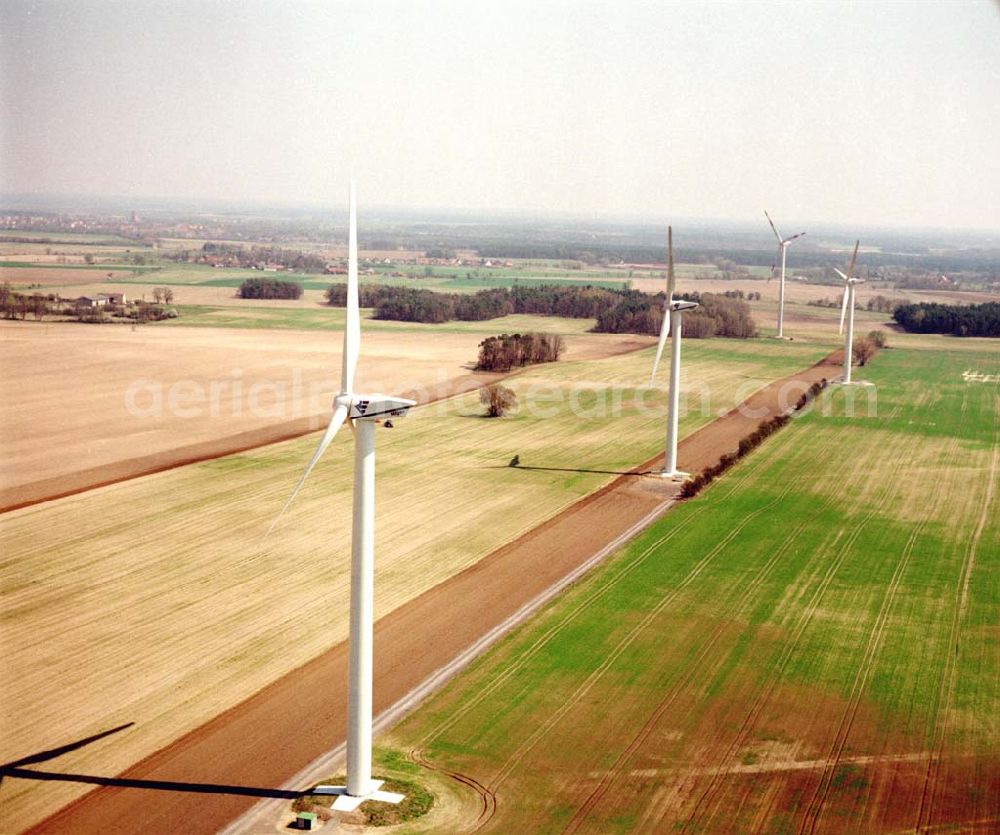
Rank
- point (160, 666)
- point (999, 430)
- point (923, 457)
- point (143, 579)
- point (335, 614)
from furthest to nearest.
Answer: point (999, 430), point (923, 457), point (143, 579), point (335, 614), point (160, 666)

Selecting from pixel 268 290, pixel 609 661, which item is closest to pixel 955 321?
pixel 268 290

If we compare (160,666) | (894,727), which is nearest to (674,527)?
(894,727)

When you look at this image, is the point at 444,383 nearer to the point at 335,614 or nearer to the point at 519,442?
the point at 519,442

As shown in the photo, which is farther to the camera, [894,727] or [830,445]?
[830,445]

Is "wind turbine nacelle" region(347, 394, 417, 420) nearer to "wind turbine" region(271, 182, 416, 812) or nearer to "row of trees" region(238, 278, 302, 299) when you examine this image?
"wind turbine" region(271, 182, 416, 812)

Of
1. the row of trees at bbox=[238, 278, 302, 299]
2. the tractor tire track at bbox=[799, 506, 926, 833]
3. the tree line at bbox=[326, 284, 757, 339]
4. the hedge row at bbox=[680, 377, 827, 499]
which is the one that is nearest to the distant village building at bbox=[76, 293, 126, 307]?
the row of trees at bbox=[238, 278, 302, 299]
